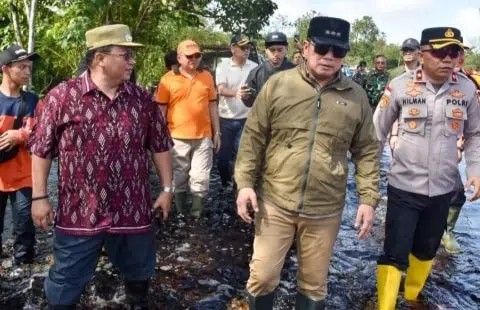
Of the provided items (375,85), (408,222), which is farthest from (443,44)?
(375,85)

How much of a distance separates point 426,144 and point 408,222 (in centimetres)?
56

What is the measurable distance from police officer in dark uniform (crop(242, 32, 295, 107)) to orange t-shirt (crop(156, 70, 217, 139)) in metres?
0.67

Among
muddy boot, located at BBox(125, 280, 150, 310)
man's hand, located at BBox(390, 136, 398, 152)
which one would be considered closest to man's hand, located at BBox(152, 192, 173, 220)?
muddy boot, located at BBox(125, 280, 150, 310)

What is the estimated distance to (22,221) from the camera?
4.44 meters

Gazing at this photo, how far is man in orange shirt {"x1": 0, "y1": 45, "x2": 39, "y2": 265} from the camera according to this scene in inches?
166

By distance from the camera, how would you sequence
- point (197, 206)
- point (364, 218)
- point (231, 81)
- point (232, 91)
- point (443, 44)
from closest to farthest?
point (364, 218)
point (443, 44)
point (197, 206)
point (232, 91)
point (231, 81)

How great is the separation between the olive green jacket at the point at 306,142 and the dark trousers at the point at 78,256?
77 centimetres

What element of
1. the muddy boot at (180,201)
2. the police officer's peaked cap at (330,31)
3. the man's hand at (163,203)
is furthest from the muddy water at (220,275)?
the police officer's peaked cap at (330,31)

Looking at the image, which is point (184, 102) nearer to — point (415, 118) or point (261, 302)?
point (415, 118)

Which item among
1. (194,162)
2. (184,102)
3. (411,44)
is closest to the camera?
(184,102)

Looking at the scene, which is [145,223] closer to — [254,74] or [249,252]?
[249,252]

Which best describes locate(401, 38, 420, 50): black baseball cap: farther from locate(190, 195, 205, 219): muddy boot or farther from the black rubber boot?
the black rubber boot

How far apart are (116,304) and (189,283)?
27.7 inches

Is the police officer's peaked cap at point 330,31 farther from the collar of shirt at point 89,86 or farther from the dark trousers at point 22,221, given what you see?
the dark trousers at point 22,221
